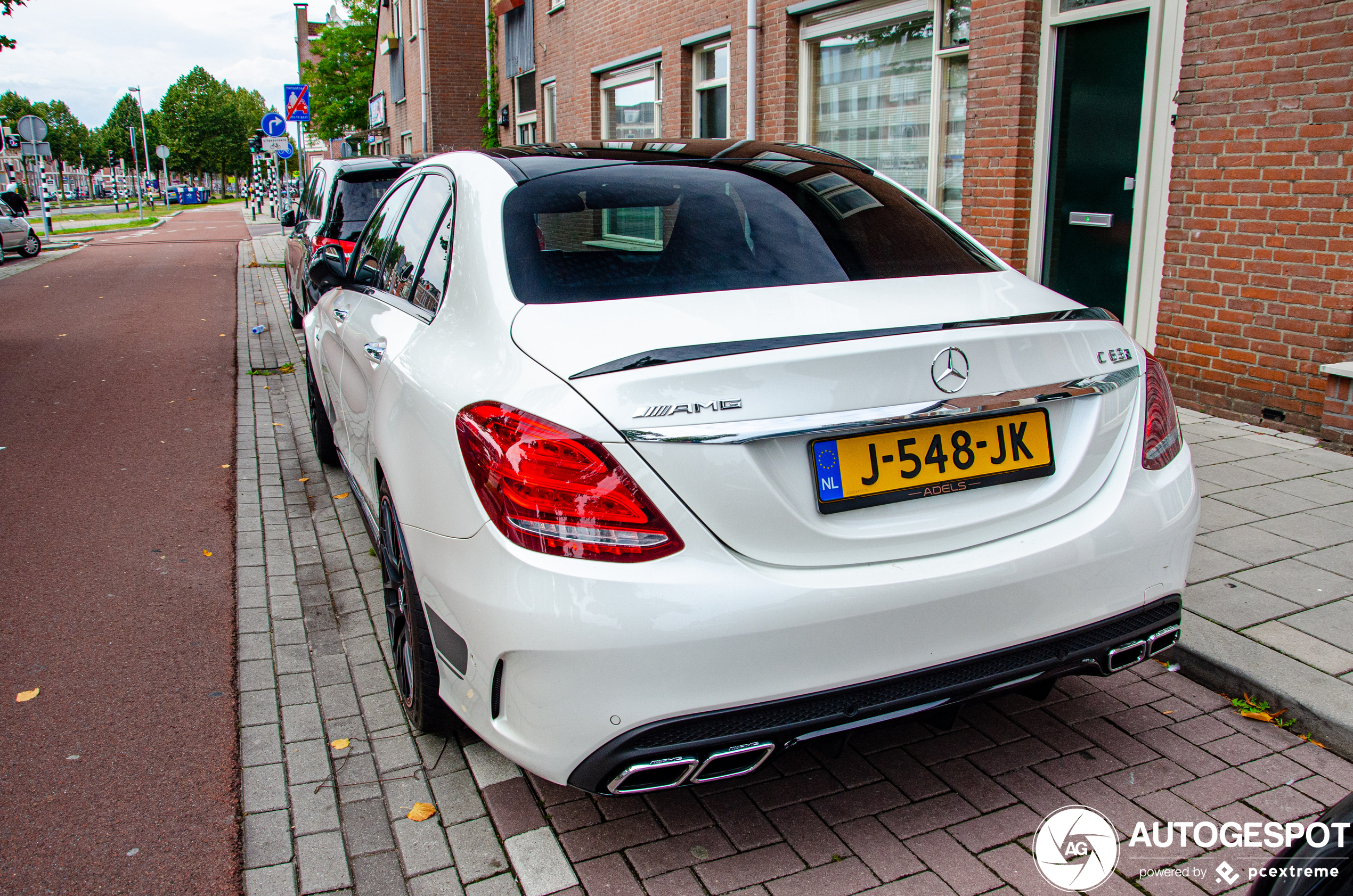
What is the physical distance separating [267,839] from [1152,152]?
6.54 m

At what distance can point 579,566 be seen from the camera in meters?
2.11

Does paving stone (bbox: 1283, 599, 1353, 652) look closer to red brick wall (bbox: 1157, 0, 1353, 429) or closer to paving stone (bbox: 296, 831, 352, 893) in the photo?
red brick wall (bbox: 1157, 0, 1353, 429)

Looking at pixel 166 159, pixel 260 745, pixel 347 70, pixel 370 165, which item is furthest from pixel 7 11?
pixel 166 159

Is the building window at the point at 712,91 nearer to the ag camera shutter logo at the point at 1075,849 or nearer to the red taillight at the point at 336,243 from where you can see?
the red taillight at the point at 336,243

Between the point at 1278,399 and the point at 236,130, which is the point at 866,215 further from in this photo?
the point at 236,130

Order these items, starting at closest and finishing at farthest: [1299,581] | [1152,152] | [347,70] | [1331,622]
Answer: [1331,622]
[1299,581]
[1152,152]
[347,70]

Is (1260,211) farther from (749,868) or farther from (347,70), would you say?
(347,70)

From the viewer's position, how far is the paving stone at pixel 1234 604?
369 cm

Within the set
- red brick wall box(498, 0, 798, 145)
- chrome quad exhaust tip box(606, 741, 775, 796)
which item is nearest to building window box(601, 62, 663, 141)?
red brick wall box(498, 0, 798, 145)

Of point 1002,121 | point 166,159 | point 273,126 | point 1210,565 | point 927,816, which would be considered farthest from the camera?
point 166,159

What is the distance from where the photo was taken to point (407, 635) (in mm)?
2969

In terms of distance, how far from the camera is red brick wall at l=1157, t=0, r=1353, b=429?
19.0 feet

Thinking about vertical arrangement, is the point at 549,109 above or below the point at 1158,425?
above

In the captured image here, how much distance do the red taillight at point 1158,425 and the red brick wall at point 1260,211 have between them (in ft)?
12.8
